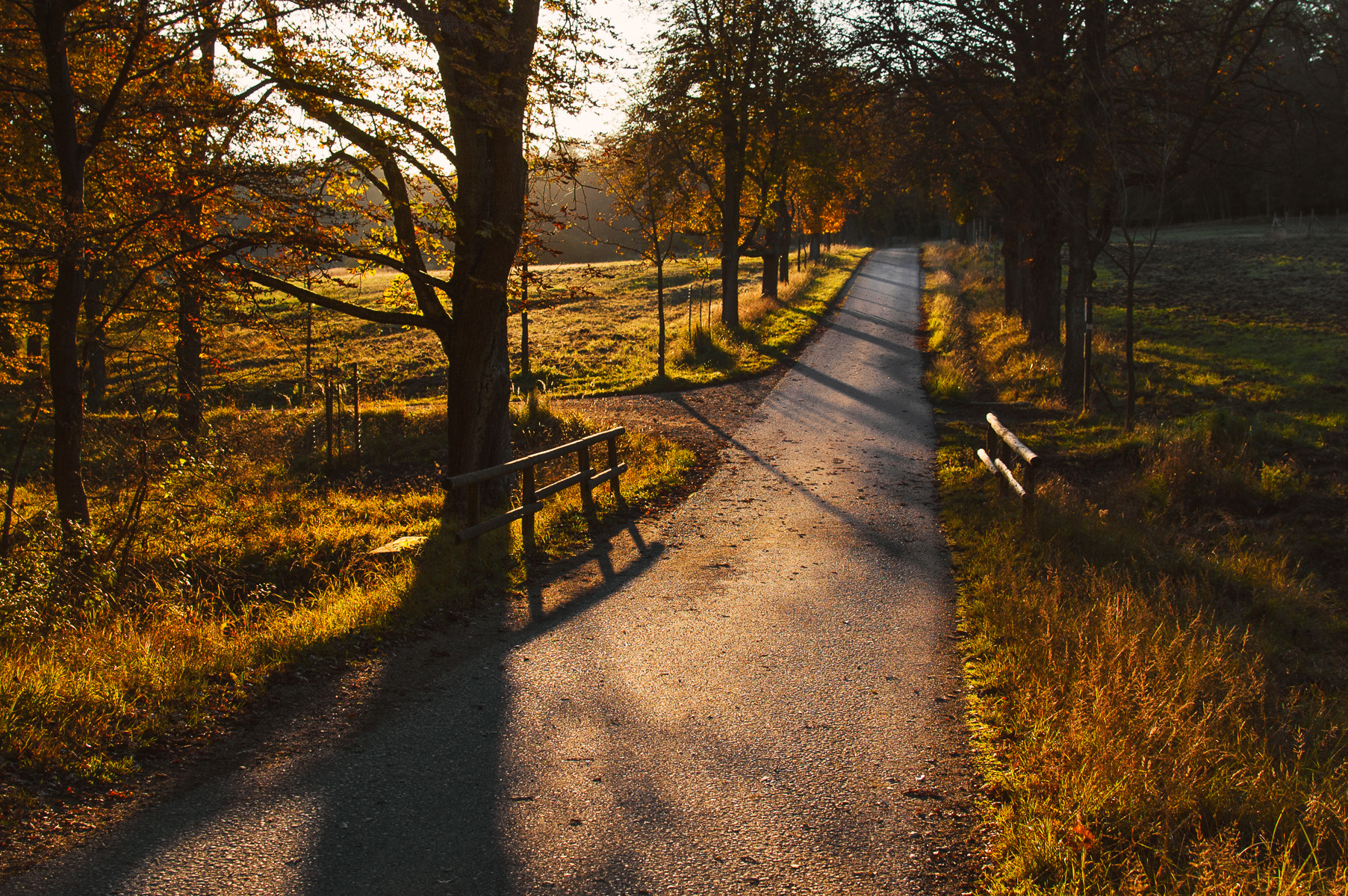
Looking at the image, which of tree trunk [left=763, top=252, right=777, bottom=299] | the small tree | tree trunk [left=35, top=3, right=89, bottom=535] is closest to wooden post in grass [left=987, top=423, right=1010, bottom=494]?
the small tree

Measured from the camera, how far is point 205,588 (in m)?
9.34

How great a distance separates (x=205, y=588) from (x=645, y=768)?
7.10m

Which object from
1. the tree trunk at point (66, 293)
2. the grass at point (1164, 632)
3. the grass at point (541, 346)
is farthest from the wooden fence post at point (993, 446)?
the tree trunk at point (66, 293)

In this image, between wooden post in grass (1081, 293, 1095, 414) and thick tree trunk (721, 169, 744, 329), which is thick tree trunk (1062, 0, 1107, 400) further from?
thick tree trunk (721, 169, 744, 329)

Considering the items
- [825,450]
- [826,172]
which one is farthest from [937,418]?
[826,172]

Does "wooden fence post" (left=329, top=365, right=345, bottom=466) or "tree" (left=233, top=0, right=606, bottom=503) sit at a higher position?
"tree" (left=233, top=0, right=606, bottom=503)

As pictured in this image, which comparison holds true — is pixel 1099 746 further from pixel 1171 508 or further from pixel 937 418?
pixel 937 418

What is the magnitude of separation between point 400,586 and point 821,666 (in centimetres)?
356

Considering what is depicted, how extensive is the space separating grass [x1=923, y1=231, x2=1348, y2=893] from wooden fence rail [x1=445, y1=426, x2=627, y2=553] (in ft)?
13.4

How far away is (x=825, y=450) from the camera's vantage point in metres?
13.0

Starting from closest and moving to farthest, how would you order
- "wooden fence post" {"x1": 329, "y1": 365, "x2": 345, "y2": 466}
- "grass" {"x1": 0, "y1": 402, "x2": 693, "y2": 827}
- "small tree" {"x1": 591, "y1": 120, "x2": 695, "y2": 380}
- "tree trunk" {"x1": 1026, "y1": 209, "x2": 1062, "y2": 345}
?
"grass" {"x1": 0, "y1": 402, "x2": 693, "y2": 827} < "wooden fence post" {"x1": 329, "y1": 365, "x2": 345, "y2": 466} < "tree trunk" {"x1": 1026, "y1": 209, "x2": 1062, "y2": 345} < "small tree" {"x1": 591, "y1": 120, "x2": 695, "y2": 380}

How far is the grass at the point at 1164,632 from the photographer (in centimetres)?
353

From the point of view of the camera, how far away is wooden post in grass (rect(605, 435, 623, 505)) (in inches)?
413

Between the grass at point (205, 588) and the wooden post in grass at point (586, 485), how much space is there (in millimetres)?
169
